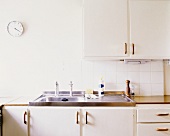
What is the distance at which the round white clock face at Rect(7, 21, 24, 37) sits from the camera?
8.36 feet

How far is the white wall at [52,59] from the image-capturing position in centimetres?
256

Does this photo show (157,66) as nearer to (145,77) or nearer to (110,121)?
(145,77)

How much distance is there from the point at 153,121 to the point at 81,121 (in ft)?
2.36

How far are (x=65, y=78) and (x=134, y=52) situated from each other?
0.92 metres

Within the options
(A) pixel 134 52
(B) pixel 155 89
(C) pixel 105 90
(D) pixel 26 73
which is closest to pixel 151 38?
(A) pixel 134 52

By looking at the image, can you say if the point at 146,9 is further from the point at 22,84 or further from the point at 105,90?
the point at 22,84

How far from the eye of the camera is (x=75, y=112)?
6.61ft

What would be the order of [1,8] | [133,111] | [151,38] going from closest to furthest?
[133,111] → [151,38] → [1,8]

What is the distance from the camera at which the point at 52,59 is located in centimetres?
257

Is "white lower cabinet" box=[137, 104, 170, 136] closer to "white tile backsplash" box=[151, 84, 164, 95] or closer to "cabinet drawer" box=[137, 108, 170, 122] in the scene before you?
"cabinet drawer" box=[137, 108, 170, 122]

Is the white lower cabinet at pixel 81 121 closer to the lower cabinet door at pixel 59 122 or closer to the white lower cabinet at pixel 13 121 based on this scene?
the lower cabinet door at pixel 59 122

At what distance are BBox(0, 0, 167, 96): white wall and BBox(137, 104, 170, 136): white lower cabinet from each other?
581 mm

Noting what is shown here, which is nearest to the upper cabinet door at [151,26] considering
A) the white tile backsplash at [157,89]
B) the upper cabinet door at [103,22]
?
the upper cabinet door at [103,22]

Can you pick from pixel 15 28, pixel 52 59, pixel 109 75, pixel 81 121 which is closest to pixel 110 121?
pixel 81 121
